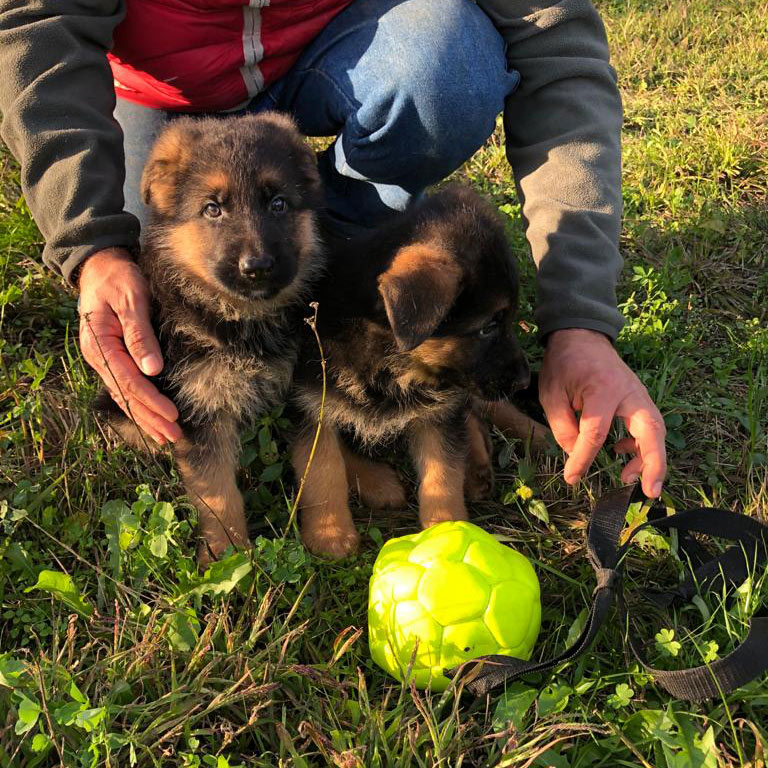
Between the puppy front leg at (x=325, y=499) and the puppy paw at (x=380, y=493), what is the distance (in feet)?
0.60

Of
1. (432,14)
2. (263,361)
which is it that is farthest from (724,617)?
(432,14)

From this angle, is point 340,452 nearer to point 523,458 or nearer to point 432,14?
point 523,458

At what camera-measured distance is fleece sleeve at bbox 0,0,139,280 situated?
259 cm

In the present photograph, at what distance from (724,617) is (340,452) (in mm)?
1354

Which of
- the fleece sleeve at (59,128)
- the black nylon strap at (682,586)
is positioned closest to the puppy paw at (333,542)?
the black nylon strap at (682,586)

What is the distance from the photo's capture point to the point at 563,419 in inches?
105

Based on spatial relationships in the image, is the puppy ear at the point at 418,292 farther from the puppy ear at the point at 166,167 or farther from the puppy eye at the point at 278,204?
the puppy ear at the point at 166,167

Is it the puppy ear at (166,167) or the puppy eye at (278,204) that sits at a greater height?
the puppy ear at (166,167)

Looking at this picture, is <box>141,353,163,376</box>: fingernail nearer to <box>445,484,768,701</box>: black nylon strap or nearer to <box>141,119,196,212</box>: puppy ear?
<box>141,119,196,212</box>: puppy ear

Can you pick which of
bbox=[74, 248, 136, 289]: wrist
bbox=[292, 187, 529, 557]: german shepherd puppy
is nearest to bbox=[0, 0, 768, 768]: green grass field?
bbox=[292, 187, 529, 557]: german shepherd puppy

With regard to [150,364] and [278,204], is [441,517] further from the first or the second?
[278,204]

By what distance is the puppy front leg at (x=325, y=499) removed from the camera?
2646 millimetres

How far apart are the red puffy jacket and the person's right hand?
3.33 ft

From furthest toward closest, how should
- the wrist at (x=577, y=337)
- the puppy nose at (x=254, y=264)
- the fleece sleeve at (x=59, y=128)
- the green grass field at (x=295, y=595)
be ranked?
the wrist at (x=577, y=337)
the fleece sleeve at (x=59, y=128)
the puppy nose at (x=254, y=264)
the green grass field at (x=295, y=595)
